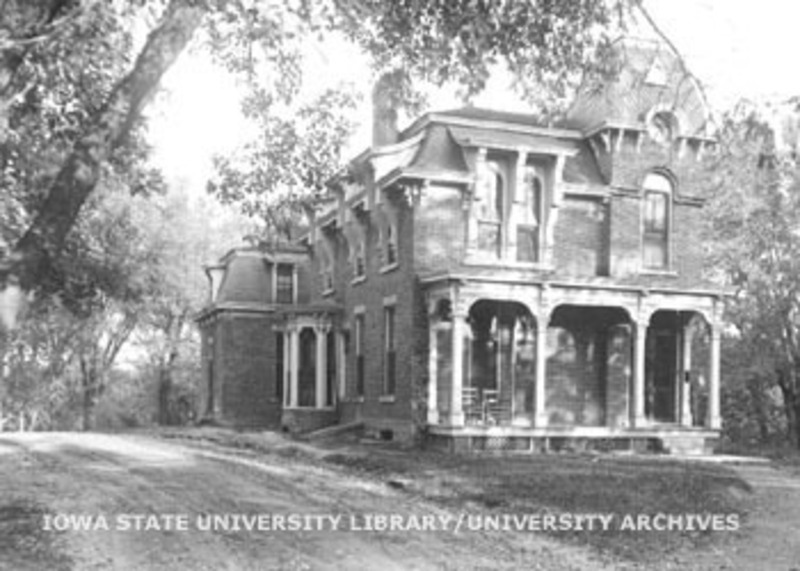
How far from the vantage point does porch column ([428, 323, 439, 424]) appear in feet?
75.9

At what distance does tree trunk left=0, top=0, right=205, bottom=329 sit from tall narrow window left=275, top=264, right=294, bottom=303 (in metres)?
30.4

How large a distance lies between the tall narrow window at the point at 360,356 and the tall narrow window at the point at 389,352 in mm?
2394

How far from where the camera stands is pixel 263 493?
13539mm

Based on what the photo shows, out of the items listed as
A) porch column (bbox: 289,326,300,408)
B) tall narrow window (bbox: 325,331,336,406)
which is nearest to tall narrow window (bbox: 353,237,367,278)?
tall narrow window (bbox: 325,331,336,406)

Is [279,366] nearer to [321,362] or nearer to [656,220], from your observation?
[321,362]

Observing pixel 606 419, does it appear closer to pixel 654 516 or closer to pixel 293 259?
pixel 654 516

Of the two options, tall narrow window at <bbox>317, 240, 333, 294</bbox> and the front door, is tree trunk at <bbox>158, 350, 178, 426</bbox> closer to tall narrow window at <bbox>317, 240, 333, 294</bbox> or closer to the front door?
tall narrow window at <bbox>317, 240, 333, 294</bbox>

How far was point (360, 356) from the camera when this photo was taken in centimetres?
2847

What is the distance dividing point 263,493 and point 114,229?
14825 mm

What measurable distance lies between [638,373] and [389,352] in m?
6.19

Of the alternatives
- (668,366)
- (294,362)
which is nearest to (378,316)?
(294,362)

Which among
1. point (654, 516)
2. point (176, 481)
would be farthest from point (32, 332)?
point (654, 516)

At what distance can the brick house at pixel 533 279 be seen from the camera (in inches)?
927

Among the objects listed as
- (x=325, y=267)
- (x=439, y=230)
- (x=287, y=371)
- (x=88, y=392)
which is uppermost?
(x=439, y=230)
